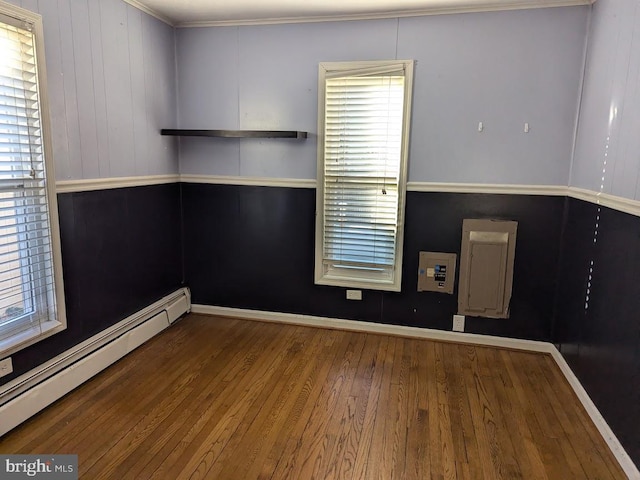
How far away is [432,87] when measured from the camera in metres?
3.06

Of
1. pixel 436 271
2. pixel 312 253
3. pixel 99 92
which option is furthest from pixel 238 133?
pixel 436 271

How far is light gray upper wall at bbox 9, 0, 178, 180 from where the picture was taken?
7.79 feet

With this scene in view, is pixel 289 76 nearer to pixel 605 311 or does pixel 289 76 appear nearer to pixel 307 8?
pixel 307 8

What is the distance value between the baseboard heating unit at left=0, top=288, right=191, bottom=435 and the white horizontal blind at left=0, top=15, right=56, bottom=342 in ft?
0.88

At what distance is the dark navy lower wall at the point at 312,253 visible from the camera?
3078 mm

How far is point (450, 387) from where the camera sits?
266cm

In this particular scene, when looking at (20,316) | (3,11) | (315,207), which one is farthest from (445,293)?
(3,11)

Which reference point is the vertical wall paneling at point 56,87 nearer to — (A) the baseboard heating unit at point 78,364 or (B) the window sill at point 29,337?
(B) the window sill at point 29,337

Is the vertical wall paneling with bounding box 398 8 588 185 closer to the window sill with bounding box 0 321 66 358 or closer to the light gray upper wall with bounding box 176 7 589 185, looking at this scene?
the light gray upper wall with bounding box 176 7 589 185

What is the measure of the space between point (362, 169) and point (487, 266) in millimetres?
1150

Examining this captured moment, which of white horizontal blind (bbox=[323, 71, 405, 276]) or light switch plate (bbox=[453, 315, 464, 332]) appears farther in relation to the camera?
light switch plate (bbox=[453, 315, 464, 332])

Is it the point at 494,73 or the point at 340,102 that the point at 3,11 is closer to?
the point at 340,102

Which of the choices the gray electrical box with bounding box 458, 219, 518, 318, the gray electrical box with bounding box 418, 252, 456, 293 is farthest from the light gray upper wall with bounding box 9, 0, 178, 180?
the gray electrical box with bounding box 458, 219, 518, 318

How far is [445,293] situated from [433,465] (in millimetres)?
1487
